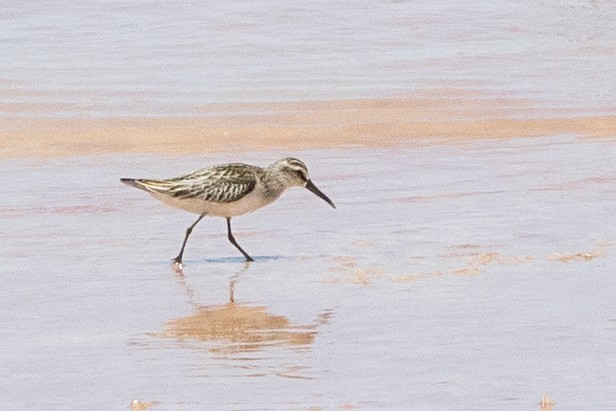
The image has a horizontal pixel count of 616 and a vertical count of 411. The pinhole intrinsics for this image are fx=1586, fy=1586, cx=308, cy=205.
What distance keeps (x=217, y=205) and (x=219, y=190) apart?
0.09 m

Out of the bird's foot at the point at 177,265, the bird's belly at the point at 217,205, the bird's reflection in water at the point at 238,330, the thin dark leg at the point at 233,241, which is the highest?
the bird's reflection in water at the point at 238,330

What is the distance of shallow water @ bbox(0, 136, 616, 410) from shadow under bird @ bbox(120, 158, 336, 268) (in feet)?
0.80

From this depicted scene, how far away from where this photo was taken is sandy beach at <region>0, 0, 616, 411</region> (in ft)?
20.2

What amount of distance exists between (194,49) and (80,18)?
2.73m

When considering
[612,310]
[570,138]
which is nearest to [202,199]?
[612,310]

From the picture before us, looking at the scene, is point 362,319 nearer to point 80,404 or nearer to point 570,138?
point 80,404

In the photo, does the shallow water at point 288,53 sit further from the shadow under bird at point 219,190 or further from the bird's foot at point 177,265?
the bird's foot at point 177,265

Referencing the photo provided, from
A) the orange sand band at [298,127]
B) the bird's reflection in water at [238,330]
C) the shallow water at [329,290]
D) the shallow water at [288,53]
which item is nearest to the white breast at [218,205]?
the shallow water at [329,290]

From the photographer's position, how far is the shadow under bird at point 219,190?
915 cm

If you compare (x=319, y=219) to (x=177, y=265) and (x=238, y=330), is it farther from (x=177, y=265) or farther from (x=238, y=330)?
(x=238, y=330)

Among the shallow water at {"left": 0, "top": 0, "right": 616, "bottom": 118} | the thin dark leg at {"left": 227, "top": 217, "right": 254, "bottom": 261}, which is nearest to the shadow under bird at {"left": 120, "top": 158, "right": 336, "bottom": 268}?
the thin dark leg at {"left": 227, "top": 217, "right": 254, "bottom": 261}

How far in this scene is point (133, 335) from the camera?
685 centimetres

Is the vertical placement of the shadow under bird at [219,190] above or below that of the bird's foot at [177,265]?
above

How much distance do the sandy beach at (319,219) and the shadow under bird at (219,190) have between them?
0.25 metres
